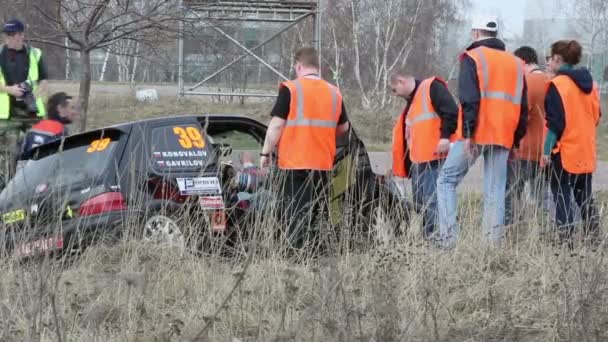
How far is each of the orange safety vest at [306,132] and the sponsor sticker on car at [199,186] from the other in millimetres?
501

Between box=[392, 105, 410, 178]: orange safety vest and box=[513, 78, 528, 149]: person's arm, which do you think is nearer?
box=[513, 78, 528, 149]: person's arm

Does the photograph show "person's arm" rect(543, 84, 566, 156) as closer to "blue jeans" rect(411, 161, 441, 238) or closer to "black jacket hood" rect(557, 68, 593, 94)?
"black jacket hood" rect(557, 68, 593, 94)

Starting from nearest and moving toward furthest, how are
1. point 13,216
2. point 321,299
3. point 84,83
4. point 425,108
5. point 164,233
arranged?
point 321,299, point 13,216, point 164,233, point 425,108, point 84,83

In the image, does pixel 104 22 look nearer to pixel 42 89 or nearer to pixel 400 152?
pixel 42 89

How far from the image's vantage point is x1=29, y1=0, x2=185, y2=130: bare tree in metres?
10.4

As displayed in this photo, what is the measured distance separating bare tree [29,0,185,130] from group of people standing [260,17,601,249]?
391 centimetres

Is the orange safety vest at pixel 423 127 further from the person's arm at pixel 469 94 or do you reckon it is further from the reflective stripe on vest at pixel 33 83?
the reflective stripe on vest at pixel 33 83

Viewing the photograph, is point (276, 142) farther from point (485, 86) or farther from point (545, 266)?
point (545, 266)

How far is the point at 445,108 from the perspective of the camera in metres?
7.07

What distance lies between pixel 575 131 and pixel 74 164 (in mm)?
3725

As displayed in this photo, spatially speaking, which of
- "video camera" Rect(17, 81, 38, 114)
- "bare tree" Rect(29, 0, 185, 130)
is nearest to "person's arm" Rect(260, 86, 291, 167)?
"video camera" Rect(17, 81, 38, 114)

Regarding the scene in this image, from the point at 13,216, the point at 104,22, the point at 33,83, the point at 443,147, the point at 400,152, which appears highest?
the point at 104,22

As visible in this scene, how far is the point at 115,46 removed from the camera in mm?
12203

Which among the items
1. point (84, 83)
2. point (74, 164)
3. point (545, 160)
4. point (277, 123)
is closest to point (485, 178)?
point (545, 160)
